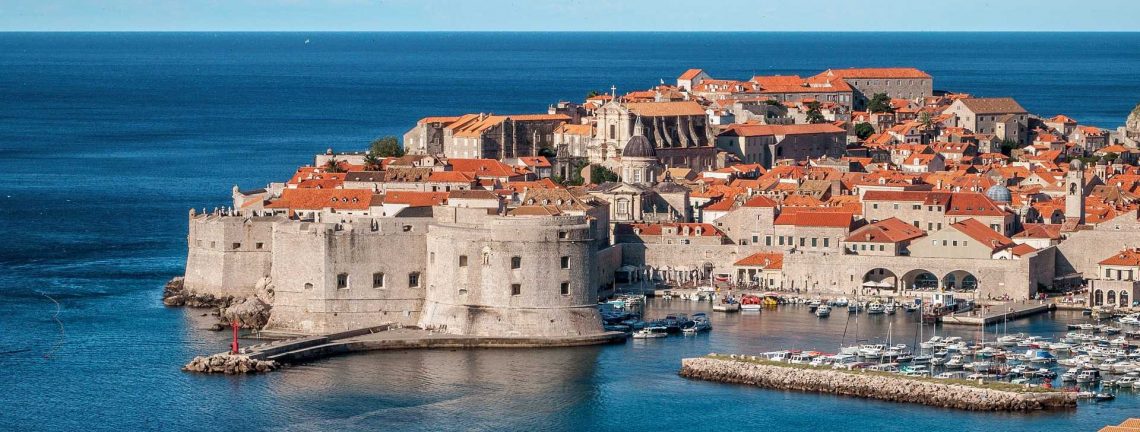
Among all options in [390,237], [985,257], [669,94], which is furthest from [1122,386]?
[669,94]

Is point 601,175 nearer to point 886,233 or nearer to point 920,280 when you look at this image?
point 886,233

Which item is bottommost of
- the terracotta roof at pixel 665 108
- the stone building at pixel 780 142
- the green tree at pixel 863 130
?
the stone building at pixel 780 142

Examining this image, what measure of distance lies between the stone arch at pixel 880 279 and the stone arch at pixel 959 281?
1.35 meters

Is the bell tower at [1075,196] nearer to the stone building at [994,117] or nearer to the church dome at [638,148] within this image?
the church dome at [638,148]

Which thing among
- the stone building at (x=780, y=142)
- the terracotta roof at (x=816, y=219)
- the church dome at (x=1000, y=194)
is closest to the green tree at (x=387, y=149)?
the stone building at (x=780, y=142)

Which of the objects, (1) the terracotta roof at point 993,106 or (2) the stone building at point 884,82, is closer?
(1) the terracotta roof at point 993,106

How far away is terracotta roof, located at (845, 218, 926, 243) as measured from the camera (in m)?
60.2

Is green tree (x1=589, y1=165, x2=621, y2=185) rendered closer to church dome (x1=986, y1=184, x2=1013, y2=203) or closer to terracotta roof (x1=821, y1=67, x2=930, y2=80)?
church dome (x1=986, y1=184, x2=1013, y2=203)

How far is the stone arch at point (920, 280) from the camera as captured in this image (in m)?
59.2

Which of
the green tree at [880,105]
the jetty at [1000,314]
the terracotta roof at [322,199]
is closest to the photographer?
the jetty at [1000,314]

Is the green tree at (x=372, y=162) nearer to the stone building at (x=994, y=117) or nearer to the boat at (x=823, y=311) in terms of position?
the boat at (x=823, y=311)

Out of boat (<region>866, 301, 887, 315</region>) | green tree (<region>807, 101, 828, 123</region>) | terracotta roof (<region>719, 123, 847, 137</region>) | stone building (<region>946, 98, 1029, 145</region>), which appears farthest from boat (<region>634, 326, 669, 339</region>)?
stone building (<region>946, 98, 1029, 145</region>)

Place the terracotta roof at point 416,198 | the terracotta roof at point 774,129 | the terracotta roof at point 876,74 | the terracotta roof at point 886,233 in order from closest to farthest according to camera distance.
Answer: the terracotta roof at point 886,233, the terracotta roof at point 416,198, the terracotta roof at point 774,129, the terracotta roof at point 876,74

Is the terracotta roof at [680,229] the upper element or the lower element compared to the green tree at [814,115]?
lower
